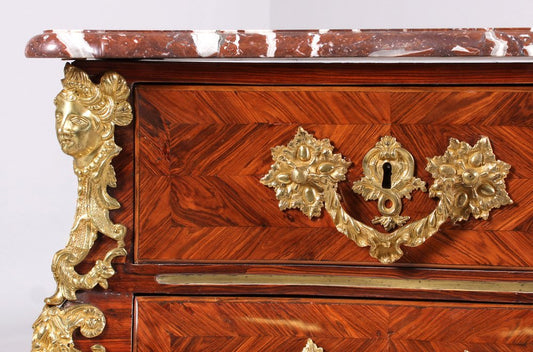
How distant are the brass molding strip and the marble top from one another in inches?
10.1

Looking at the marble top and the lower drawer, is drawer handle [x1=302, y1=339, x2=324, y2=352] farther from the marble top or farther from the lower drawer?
the marble top

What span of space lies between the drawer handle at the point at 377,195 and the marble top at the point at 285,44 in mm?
111


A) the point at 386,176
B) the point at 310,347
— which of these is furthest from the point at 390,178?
the point at 310,347

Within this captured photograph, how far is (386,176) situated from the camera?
2.99 ft

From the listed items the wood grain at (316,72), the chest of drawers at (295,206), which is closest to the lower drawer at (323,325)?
the chest of drawers at (295,206)

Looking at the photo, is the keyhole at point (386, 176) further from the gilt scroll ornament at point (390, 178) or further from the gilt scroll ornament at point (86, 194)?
the gilt scroll ornament at point (86, 194)

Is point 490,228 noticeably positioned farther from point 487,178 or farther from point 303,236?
point 303,236

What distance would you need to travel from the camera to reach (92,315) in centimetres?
93

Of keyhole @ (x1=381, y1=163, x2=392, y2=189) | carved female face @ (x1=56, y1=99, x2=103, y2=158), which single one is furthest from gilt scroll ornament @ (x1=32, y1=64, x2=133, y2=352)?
keyhole @ (x1=381, y1=163, x2=392, y2=189)

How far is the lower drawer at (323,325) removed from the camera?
0.92 meters

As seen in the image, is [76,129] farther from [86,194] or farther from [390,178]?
[390,178]

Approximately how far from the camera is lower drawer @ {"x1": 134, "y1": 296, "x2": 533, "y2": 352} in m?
0.92

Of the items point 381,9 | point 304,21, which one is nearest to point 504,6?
point 381,9

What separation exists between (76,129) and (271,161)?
22cm
